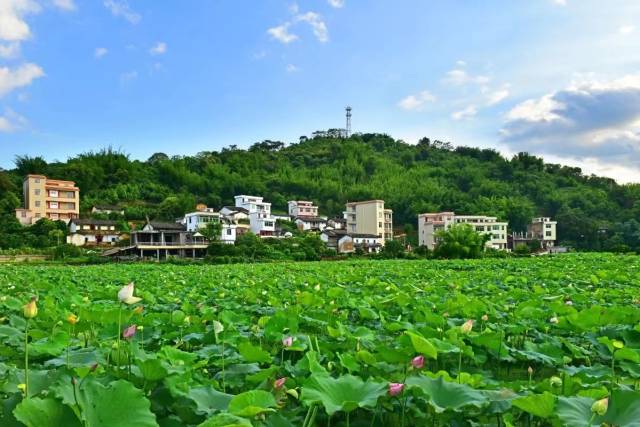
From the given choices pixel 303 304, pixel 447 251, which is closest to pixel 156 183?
pixel 447 251

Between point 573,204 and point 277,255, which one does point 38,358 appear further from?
point 573,204

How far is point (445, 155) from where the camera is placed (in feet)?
294

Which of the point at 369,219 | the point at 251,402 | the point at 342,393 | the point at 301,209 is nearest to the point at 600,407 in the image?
the point at 342,393

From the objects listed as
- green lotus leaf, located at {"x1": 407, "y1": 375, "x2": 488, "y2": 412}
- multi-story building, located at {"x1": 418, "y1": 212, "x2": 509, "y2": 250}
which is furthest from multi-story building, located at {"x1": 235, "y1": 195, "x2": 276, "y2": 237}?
green lotus leaf, located at {"x1": 407, "y1": 375, "x2": 488, "y2": 412}

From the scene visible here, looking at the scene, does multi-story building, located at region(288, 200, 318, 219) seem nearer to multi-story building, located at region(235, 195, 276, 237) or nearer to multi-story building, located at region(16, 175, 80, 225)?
multi-story building, located at region(235, 195, 276, 237)

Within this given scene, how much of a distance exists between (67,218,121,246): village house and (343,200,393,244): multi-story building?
80.2ft

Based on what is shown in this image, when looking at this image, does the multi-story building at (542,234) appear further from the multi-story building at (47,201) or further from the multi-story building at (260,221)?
the multi-story building at (47,201)

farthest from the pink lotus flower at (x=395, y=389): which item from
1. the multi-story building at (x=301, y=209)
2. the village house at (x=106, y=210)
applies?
the multi-story building at (x=301, y=209)

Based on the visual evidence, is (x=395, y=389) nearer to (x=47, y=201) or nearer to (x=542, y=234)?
(x=47, y=201)

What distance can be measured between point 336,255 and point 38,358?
33.4m

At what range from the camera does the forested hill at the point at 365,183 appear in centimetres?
5288

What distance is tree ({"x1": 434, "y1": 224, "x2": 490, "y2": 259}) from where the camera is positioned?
103ft

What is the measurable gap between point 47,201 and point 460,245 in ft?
119

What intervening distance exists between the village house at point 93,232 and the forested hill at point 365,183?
5304mm
